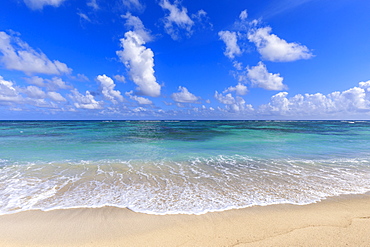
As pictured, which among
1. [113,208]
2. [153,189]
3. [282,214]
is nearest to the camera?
[282,214]

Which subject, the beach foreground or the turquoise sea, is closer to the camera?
the beach foreground

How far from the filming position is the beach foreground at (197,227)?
366cm

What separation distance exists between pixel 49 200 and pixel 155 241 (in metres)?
4.28

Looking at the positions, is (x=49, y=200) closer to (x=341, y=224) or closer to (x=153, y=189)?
(x=153, y=189)

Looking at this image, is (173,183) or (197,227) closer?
(197,227)

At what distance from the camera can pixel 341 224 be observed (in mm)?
4156

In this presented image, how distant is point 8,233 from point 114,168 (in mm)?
5487

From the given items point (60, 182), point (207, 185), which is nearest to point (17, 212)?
point (60, 182)

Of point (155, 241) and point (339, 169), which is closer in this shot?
point (155, 241)

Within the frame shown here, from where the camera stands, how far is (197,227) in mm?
4137

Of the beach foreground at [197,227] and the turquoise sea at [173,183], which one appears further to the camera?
the turquoise sea at [173,183]

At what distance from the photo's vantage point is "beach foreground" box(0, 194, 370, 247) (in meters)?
3.66

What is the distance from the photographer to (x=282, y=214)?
15.4ft

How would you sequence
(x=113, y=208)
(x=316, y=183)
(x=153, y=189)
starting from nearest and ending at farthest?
(x=113, y=208) → (x=153, y=189) → (x=316, y=183)
